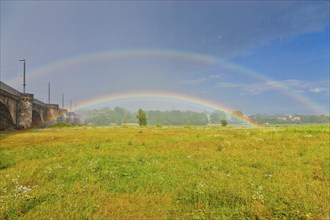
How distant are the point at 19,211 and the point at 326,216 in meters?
9.13

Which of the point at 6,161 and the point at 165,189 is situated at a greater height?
the point at 6,161

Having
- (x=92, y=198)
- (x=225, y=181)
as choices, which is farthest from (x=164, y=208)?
(x=225, y=181)

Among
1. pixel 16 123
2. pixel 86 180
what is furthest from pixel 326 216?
pixel 16 123

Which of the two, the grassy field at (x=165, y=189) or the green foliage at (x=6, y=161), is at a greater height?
the green foliage at (x=6, y=161)

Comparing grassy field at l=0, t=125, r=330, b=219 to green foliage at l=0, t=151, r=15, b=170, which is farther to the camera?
green foliage at l=0, t=151, r=15, b=170

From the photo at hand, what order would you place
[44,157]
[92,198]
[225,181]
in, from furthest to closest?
[44,157] < [225,181] < [92,198]

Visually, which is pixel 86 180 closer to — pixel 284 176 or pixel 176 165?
pixel 176 165

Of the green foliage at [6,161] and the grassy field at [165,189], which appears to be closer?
the grassy field at [165,189]

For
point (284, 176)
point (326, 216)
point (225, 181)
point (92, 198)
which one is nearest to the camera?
point (326, 216)

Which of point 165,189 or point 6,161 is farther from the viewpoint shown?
point 6,161

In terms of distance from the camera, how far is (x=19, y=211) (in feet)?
25.8

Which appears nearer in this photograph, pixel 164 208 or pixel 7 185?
pixel 164 208

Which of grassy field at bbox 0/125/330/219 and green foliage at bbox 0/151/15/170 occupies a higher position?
green foliage at bbox 0/151/15/170

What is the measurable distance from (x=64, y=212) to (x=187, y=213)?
3.73 m
